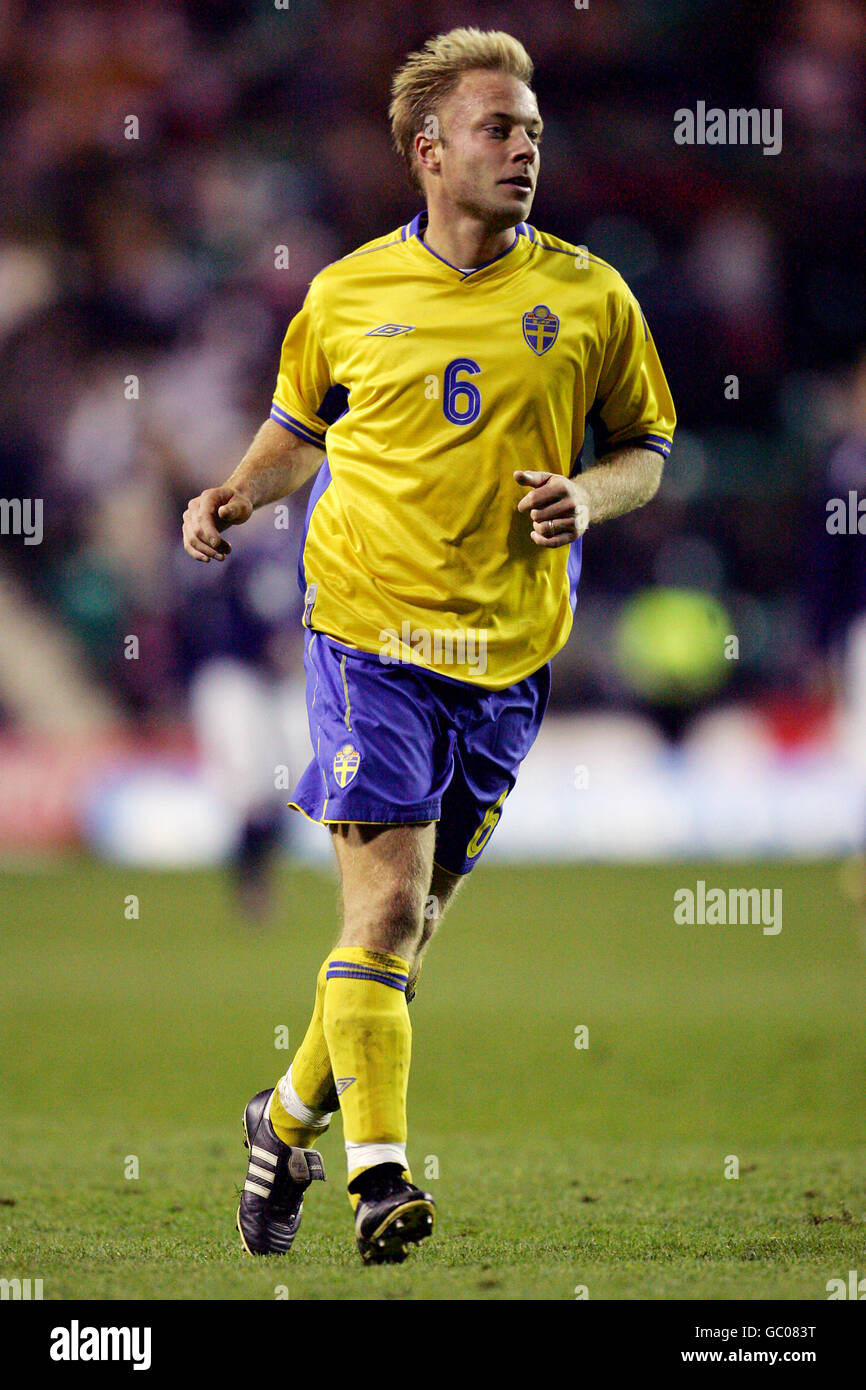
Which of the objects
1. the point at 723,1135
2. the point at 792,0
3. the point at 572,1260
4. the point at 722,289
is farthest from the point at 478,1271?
the point at 792,0

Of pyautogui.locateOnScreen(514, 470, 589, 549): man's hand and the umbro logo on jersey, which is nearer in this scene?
pyautogui.locateOnScreen(514, 470, 589, 549): man's hand

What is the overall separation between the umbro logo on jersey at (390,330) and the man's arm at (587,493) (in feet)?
1.35

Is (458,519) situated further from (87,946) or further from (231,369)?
(231,369)

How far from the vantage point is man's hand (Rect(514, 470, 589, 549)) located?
303cm

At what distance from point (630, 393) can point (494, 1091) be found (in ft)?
8.76

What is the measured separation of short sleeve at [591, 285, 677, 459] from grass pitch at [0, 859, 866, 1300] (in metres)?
1.60

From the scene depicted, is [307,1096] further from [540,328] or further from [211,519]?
[540,328]

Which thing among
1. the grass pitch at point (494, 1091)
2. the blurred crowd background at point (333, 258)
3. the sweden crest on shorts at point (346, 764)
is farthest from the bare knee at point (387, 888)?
the blurred crowd background at point (333, 258)

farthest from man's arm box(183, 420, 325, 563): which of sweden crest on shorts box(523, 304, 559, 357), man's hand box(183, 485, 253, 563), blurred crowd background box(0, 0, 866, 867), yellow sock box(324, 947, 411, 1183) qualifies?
blurred crowd background box(0, 0, 866, 867)

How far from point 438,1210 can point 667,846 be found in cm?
795

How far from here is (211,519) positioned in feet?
10.8

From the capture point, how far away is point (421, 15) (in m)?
15.2

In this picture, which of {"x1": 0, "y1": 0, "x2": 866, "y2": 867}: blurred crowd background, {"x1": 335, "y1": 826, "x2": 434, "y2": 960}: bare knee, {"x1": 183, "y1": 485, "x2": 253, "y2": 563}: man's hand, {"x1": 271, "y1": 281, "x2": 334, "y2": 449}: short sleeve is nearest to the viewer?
Answer: {"x1": 335, "y1": 826, "x2": 434, "y2": 960}: bare knee

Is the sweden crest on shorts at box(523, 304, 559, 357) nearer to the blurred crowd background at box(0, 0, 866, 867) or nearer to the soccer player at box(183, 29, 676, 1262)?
the soccer player at box(183, 29, 676, 1262)
